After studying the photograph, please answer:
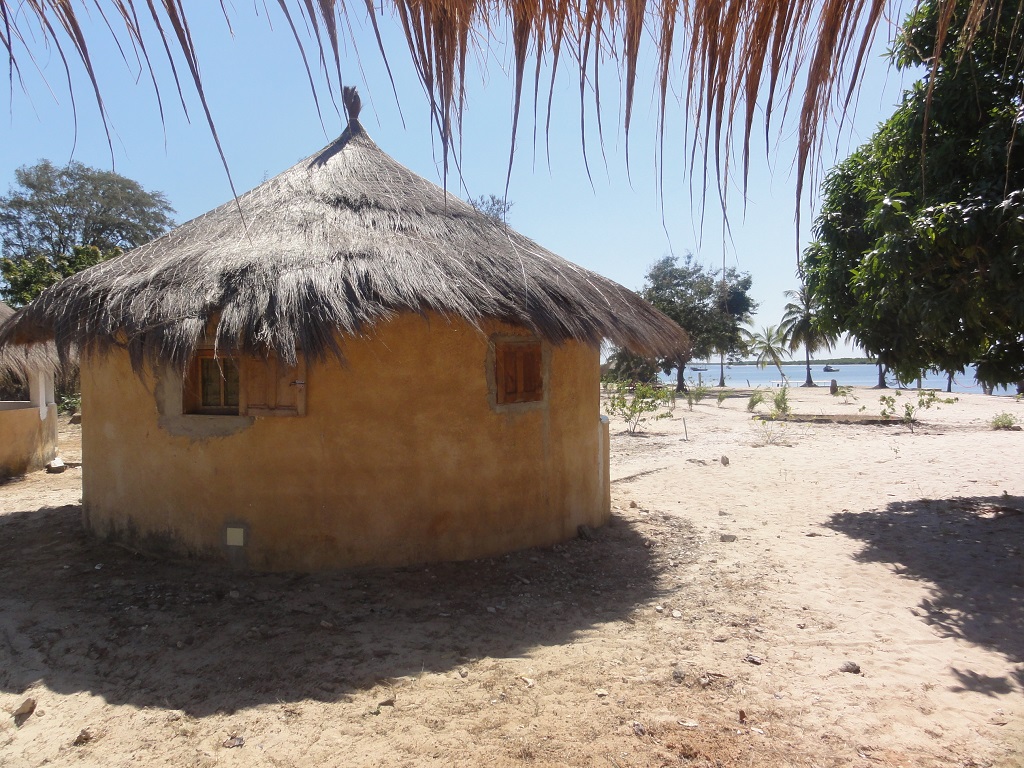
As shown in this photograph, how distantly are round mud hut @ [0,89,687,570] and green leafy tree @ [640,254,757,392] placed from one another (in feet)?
82.3

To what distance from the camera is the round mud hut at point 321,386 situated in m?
4.78

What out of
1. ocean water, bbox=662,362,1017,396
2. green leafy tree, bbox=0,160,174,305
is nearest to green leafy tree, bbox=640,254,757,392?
ocean water, bbox=662,362,1017,396

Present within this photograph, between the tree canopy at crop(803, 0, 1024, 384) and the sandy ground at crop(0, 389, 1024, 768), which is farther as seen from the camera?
the tree canopy at crop(803, 0, 1024, 384)

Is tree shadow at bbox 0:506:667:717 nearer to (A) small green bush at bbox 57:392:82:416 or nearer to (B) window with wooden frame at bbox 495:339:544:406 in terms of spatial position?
(B) window with wooden frame at bbox 495:339:544:406

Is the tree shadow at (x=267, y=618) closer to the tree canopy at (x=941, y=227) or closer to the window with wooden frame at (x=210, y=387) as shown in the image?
the window with wooden frame at (x=210, y=387)

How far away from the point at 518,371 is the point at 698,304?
2767 centimetres

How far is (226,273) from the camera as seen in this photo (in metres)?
4.89

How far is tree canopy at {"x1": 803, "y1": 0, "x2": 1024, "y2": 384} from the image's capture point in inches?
193

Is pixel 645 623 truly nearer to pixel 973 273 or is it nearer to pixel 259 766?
pixel 259 766

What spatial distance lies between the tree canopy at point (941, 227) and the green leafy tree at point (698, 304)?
76.0 feet

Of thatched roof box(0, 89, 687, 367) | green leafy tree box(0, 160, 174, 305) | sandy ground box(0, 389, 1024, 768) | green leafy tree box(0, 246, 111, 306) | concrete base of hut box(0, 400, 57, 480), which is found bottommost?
sandy ground box(0, 389, 1024, 768)

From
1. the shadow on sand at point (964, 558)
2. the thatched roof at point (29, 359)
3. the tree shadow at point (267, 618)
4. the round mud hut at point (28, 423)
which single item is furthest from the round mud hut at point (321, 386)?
the round mud hut at point (28, 423)

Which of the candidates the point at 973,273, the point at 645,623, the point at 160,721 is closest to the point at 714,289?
the point at 973,273

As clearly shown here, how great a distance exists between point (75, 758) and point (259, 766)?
2.70 feet
